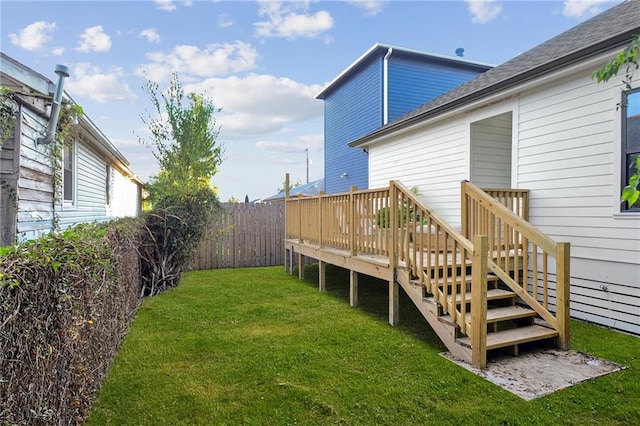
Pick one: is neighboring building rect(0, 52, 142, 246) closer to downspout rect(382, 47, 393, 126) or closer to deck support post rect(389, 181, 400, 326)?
deck support post rect(389, 181, 400, 326)

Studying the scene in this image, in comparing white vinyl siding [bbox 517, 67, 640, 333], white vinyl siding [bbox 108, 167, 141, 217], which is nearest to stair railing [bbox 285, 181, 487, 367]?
white vinyl siding [bbox 517, 67, 640, 333]

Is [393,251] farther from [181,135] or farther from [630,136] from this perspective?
[181,135]

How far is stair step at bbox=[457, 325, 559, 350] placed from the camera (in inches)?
137

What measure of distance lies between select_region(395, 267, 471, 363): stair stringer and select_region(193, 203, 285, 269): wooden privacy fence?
6.04 metres

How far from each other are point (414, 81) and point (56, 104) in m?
11.0

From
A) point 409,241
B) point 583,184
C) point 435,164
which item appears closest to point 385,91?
point 435,164

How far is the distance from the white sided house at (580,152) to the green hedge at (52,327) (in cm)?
527

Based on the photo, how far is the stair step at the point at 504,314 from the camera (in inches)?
146

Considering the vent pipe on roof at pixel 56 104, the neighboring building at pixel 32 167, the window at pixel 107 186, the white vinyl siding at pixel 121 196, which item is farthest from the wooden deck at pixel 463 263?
the white vinyl siding at pixel 121 196

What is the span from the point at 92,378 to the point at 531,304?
162 inches

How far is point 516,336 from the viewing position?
3619 mm

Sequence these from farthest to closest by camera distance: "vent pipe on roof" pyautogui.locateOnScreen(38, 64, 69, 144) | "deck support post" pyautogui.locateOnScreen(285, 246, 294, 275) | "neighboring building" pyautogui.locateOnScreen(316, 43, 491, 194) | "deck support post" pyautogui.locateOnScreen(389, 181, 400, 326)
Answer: "neighboring building" pyautogui.locateOnScreen(316, 43, 491, 194) → "deck support post" pyautogui.locateOnScreen(285, 246, 294, 275) → "deck support post" pyautogui.locateOnScreen(389, 181, 400, 326) → "vent pipe on roof" pyautogui.locateOnScreen(38, 64, 69, 144)

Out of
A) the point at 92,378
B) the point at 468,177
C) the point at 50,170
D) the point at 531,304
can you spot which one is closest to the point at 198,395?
the point at 92,378

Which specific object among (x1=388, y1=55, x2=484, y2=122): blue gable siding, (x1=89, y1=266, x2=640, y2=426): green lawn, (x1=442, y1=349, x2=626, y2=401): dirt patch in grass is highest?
(x1=388, y1=55, x2=484, y2=122): blue gable siding
